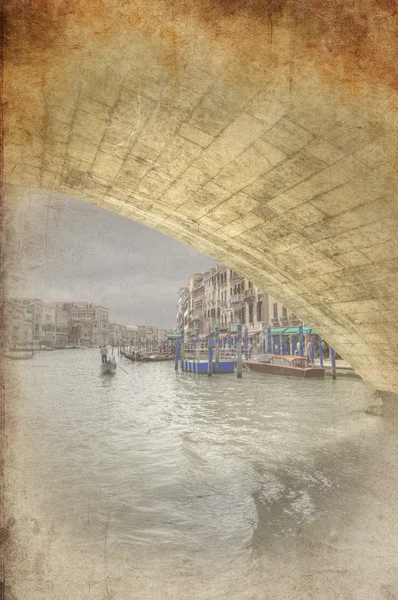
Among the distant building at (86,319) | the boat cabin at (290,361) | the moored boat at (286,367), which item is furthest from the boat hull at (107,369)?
the distant building at (86,319)

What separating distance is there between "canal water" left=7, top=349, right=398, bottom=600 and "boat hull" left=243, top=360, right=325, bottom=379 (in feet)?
36.6

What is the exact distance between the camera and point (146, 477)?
24.1 feet

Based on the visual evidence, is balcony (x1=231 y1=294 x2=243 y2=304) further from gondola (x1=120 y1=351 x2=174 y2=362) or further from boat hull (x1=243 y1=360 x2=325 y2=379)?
boat hull (x1=243 y1=360 x2=325 y2=379)

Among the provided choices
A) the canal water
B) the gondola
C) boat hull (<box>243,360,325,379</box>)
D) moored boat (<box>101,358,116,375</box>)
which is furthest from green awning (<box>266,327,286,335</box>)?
the canal water

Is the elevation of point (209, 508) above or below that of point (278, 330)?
below

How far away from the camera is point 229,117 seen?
3.63 m

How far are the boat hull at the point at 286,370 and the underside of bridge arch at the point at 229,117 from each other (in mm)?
18797

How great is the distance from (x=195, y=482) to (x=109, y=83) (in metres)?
6.39

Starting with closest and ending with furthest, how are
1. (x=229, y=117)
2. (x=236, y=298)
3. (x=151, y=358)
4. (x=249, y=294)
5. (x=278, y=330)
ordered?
(x=229, y=117) < (x=278, y=330) < (x=249, y=294) < (x=236, y=298) < (x=151, y=358)

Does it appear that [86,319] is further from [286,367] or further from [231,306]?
[286,367]

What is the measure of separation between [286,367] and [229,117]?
952 inches

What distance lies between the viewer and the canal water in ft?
12.4

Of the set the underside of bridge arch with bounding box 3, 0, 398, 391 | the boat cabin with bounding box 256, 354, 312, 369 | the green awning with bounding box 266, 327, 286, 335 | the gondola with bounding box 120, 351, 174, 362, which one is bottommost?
the gondola with bounding box 120, 351, 174, 362

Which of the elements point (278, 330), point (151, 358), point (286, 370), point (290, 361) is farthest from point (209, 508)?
point (151, 358)
